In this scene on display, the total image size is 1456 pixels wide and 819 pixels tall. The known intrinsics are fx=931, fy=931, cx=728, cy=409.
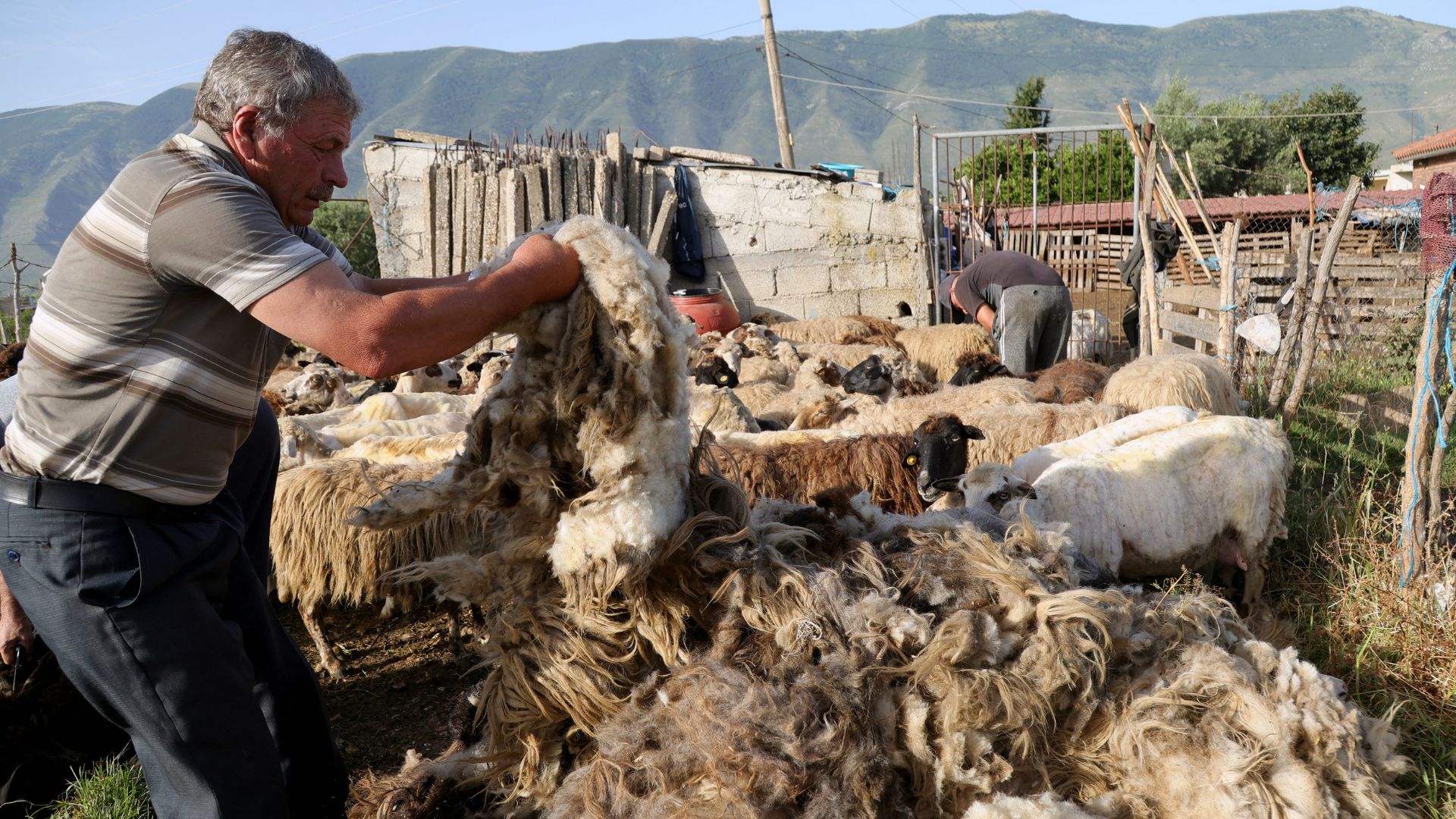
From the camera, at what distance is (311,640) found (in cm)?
464

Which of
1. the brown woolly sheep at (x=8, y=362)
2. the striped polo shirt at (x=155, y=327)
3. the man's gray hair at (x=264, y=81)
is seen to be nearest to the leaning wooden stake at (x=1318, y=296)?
the man's gray hair at (x=264, y=81)

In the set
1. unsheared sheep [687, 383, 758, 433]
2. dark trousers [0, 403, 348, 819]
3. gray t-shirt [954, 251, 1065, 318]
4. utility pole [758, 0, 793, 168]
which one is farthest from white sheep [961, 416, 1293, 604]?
utility pole [758, 0, 793, 168]

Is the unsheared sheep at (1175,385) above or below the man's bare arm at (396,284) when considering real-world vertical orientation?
below

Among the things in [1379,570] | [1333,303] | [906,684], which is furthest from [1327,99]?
[906,684]

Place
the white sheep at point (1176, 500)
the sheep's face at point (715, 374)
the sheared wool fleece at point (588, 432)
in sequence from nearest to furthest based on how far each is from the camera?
the sheared wool fleece at point (588, 432) < the white sheep at point (1176, 500) < the sheep's face at point (715, 374)

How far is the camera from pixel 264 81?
5.77 feet

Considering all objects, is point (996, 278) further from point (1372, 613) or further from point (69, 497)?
point (69, 497)

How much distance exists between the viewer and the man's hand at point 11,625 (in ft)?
7.68

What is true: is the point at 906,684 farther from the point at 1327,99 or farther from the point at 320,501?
the point at 1327,99

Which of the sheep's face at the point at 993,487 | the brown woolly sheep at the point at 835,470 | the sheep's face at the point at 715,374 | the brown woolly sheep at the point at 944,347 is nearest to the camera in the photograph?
the sheep's face at the point at 993,487

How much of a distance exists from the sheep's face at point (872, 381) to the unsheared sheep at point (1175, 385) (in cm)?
189

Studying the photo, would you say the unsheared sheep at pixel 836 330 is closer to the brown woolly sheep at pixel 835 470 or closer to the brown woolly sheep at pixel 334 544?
the brown woolly sheep at pixel 835 470

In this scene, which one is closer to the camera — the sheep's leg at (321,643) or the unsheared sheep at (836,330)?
the sheep's leg at (321,643)

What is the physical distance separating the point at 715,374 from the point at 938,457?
3.21 meters
